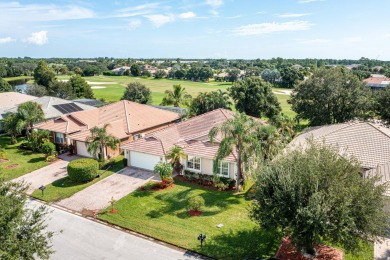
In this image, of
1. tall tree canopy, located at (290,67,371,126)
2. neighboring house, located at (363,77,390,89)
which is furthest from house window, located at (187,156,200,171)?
neighboring house, located at (363,77,390,89)

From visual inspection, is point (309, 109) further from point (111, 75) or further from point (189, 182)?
point (111, 75)

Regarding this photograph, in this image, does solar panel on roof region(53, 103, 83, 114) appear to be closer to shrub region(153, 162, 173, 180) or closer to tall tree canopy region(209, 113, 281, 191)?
shrub region(153, 162, 173, 180)

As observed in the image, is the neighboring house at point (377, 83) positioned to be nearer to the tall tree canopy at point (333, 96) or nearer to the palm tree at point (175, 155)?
the tall tree canopy at point (333, 96)

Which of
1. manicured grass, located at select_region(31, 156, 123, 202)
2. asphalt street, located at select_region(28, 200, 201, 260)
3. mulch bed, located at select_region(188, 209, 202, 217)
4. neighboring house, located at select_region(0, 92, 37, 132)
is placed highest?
neighboring house, located at select_region(0, 92, 37, 132)

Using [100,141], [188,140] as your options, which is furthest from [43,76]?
[188,140]

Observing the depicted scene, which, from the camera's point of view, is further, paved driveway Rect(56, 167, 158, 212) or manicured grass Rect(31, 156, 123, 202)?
manicured grass Rect(31, 156, 123, 202)

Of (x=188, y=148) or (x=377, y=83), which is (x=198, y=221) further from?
(x=377, y=83)
